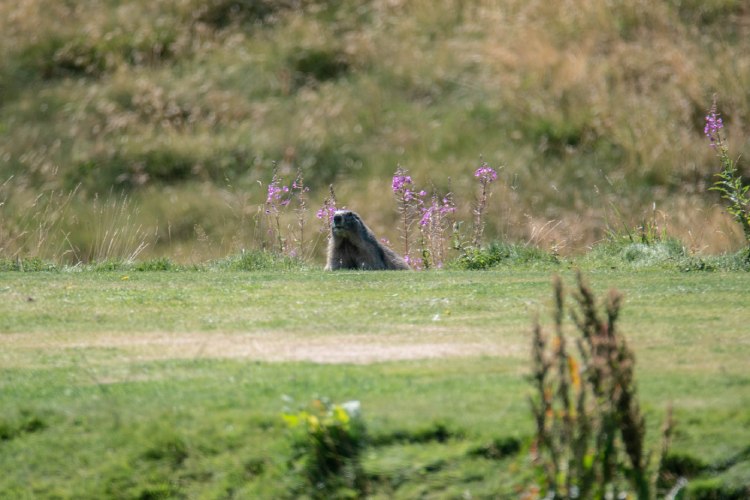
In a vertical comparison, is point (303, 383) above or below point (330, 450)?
above

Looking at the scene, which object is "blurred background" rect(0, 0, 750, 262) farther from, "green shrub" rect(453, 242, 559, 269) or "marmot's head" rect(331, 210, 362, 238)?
"green shrub" rect(453, 242, 559, 269)

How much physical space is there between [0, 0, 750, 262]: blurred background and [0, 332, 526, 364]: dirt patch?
27.5ft

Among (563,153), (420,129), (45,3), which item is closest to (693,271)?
(563,153)

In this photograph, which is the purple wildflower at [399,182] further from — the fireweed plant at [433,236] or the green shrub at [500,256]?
the green shrub at [500,256]

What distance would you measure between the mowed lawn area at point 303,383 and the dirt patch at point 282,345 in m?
0.02

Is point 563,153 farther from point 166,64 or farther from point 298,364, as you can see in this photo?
point 298,364

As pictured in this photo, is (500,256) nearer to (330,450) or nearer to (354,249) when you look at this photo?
(354,249)

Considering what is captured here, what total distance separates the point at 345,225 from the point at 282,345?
7.82 m

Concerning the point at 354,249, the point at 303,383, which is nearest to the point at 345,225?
the point at 354,249

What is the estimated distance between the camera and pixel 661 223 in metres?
19.2

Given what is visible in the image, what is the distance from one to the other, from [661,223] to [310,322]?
964 centimetres

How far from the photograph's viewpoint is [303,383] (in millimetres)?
8469

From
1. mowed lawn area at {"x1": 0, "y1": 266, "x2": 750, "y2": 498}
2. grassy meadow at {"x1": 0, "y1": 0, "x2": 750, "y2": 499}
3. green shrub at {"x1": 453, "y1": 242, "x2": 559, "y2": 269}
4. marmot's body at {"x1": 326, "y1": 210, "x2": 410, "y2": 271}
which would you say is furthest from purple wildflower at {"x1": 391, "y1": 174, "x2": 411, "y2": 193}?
mowed lawn area at {"x1": 0, "y1": 266, "x2": 750, "y2": 498}

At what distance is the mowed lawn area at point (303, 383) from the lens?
24.5ft
